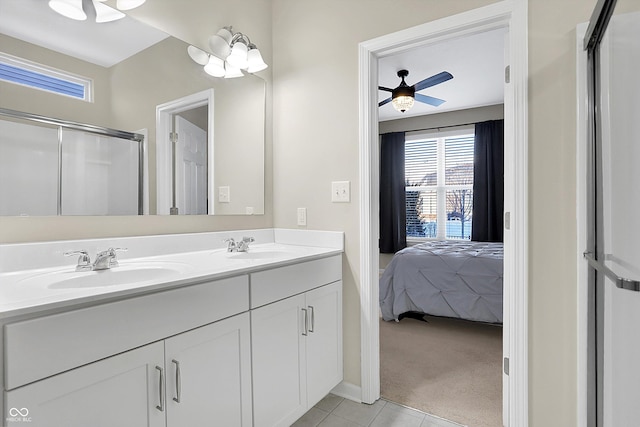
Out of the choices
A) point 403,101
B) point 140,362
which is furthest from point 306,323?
point 403,101

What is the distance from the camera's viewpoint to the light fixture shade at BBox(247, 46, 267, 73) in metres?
2.07

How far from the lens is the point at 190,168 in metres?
1.87

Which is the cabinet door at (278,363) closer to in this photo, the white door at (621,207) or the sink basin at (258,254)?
the sink basin at (258,254)

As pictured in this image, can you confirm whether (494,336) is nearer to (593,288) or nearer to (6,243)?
(593,288)

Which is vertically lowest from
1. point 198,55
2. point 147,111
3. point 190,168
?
point 190,168

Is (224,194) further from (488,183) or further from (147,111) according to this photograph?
(488,183)

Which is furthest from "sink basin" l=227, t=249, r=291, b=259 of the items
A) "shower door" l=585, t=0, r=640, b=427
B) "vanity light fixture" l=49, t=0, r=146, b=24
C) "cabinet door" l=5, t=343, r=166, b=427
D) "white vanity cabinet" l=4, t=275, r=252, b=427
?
"shower door" l=585, t=0, r=640, b=427

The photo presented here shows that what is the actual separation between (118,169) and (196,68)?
0.72 m

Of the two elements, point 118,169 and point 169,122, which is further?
point 169,122

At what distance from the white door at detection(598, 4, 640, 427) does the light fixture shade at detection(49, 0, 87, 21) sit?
6.21ft

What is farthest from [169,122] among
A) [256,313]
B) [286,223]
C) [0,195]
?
[256,313]

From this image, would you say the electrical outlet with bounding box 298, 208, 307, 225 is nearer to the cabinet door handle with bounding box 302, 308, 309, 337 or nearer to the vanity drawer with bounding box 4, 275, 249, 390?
the cabinet door handle with bounding box 302, 308, 309, 337

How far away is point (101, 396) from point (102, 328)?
184 mm

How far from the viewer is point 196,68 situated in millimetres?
1880
